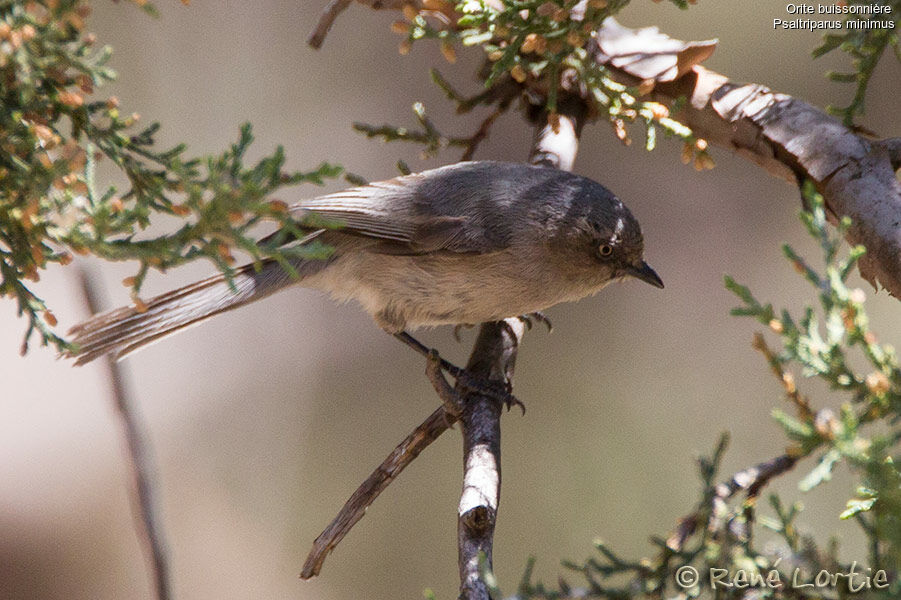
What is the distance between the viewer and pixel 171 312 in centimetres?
289

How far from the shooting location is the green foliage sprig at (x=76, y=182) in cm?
165

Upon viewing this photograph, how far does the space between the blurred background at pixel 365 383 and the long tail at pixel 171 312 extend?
1891 millimetres

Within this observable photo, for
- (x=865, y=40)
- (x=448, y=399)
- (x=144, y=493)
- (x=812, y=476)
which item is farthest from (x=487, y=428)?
(x=865, y=40)

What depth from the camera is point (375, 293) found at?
3303 millimetres

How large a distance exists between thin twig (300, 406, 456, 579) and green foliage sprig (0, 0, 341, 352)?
92 cm

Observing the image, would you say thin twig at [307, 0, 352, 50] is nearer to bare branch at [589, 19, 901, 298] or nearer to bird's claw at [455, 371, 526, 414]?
bare branch at [589, 19, 901, 298]

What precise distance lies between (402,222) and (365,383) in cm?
209

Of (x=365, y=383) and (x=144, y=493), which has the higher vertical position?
(x=365, y=383)

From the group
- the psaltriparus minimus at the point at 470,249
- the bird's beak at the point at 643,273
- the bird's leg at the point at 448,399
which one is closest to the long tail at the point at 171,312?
the psaltriparus minimus at the point at 470,249

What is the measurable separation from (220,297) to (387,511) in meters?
2.40

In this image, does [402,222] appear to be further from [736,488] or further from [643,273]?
[736,488]

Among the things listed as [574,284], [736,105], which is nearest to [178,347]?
[574,284]

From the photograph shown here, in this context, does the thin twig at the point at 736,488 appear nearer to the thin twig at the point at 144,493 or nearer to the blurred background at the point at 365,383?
the thin twig at the point at 144,493

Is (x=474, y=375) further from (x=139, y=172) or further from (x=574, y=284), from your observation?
(x=139, y=172)
